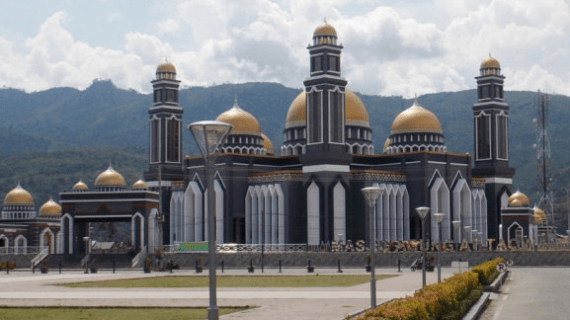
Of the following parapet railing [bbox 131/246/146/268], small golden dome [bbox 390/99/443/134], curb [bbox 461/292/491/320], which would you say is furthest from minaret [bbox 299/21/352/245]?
curb [bbox 461/292/491/320]

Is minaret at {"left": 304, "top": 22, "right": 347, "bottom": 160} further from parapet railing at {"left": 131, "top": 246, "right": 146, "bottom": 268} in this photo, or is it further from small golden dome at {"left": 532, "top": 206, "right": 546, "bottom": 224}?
small golden dome at {"left": 532, "top": 206, "right": 546, "bottom": 224}

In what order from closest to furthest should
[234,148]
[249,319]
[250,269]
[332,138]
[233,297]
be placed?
[249,319], [233,297], [250,269], [332,138], [234,148]

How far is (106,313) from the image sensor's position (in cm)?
3123

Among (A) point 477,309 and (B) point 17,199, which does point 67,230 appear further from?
(A) point 477,309

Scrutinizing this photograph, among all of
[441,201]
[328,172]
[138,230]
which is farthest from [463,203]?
[138,230]

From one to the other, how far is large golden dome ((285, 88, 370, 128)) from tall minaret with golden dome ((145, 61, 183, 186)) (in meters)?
13.4

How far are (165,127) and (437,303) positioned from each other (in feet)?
283

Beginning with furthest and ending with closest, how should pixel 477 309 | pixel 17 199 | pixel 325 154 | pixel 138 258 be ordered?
pixel 17 199, pixel 325 154, pixel 138 258, pixel 477 309

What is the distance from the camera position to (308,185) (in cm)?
9425

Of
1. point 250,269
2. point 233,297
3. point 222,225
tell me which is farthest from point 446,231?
point 233,297

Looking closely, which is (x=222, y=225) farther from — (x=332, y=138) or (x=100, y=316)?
(x=100, y=316)

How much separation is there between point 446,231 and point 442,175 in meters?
5.61

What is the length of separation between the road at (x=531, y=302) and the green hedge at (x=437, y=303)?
944 millimetres

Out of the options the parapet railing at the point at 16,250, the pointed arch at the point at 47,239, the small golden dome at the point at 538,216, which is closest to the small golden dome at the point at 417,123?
the small golden dome at the point at 538,216
